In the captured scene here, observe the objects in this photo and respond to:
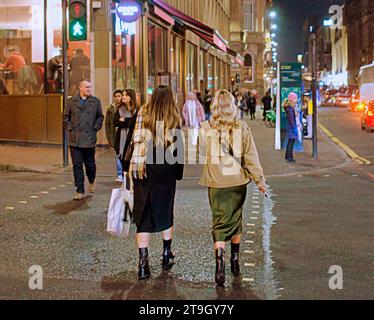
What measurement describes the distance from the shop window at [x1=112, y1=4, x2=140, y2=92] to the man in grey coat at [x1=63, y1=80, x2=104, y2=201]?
354 inches

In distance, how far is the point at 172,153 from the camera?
6.48 m

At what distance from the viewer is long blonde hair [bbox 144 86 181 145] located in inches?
254

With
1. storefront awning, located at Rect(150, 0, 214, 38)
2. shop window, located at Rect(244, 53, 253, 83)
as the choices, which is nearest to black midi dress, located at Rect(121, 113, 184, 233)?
storefront awning, located at Rect(150, 0, 214, 38)

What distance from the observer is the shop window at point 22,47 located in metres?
20.1

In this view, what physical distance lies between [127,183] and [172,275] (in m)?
1.03

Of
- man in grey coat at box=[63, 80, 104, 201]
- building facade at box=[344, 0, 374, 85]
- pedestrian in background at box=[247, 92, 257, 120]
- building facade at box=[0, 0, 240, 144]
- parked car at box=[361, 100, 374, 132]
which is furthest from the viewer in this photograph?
building facade at box=[344, 0, 374, 85]

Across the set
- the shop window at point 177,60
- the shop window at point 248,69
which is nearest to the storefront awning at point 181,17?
the shop window at point 177,60

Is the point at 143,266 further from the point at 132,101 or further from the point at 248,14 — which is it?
the point at 248,14

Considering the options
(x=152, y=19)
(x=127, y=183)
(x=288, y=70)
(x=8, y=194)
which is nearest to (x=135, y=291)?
(x=127, y=183)

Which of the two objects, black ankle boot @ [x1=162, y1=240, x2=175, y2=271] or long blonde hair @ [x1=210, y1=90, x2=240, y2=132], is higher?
long blonde hair @ [x1=210, y1=90, x2=240, y2=132]

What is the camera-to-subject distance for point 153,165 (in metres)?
6.45

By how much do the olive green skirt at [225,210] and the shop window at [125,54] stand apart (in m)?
13.9

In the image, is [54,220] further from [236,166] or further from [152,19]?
[152,19]

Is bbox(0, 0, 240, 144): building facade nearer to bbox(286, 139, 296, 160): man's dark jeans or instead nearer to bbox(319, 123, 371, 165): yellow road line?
bbox(286, 139, 296, 160): man's dark jeans
